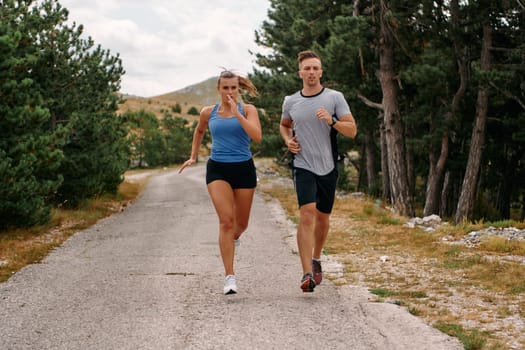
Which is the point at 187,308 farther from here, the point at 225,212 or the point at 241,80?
the point at 241,80

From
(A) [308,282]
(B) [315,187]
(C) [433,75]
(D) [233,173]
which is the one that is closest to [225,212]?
(D) [233,173]

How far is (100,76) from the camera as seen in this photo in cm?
1711

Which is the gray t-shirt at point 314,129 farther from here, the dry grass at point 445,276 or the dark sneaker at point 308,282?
the dry grass at point 445,276

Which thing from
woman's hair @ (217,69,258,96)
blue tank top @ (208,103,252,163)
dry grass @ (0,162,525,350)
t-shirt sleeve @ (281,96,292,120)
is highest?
woman's hair @ (217,69,258,96)

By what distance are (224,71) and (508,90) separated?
13.5m

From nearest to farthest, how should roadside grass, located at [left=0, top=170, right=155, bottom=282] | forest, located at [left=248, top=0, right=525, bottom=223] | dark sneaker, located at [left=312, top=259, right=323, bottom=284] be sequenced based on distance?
1. dark sneaker, located at [left=312, top=259, right=323, bottom=284]
2. roadside grass, located at [left=0, top=170, right=155, bottom=282]
3. forest, located at [left=248, top=0, right=525, bottom=223]

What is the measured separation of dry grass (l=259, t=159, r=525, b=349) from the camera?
4641 millimetres

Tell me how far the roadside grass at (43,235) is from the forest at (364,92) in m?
0.36

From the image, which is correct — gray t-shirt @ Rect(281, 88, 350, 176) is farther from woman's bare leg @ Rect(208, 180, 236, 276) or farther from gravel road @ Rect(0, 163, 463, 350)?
gravel road @ Rect(0, 163, 463, 350)

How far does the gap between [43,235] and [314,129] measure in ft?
26.6

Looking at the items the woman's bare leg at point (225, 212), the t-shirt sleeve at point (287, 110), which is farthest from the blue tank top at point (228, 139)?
the t-shirt sleeve at point (287, 110)

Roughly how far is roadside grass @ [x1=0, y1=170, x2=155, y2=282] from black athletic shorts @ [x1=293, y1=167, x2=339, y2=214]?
13.1 ft

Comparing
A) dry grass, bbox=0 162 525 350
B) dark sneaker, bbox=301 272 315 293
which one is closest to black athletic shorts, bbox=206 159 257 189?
dark sneaker, bbox=301 272 315 293

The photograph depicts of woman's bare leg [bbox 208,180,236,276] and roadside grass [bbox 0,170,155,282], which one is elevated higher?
woman's bare leg [bbox 208,180,236,276]
